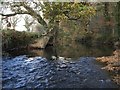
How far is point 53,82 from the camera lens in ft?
15.9

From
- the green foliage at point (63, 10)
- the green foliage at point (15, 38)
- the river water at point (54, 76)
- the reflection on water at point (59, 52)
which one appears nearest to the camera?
the river water at point (54, 76)

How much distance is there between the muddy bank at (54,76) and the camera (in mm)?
4664

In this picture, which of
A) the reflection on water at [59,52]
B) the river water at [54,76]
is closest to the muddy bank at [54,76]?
the river water at [54,76]

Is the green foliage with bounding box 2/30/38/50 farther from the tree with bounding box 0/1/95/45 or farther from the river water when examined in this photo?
the river water

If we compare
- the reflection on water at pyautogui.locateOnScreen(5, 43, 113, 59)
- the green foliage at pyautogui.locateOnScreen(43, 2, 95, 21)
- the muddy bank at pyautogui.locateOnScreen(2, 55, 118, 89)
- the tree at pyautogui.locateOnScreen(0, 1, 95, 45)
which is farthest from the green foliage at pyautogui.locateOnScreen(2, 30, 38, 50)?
the muddy bank at pyautogui.locateOnScreen(2, 55, 118, 89)

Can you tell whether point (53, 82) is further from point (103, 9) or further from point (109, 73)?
point (103, 9)

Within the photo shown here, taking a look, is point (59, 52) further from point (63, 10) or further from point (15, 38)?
point (15, 38)

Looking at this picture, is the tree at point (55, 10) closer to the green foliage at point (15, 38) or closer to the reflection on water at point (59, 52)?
the green foliage at point (15, 38)

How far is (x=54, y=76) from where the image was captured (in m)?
5.39

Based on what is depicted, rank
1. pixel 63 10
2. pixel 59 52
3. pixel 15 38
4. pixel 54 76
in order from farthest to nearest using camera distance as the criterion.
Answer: pixel 15 38
pixel 59 52
pixel 63 10
pixel 54 76

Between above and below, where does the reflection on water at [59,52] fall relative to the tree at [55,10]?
below

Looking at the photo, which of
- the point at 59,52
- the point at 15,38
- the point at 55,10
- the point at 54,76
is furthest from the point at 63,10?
the point at 54,76

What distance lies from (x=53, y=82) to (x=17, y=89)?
89 centimetres

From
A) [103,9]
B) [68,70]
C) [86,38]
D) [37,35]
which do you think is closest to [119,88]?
[68,70]
